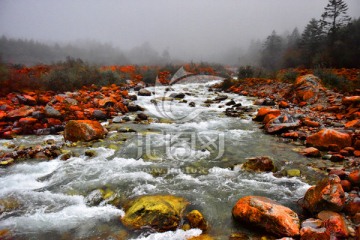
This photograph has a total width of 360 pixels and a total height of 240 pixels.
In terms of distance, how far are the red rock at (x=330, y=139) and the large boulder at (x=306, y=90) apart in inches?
206

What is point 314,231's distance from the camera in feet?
9.24

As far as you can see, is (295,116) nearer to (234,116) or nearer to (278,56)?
(234,116)

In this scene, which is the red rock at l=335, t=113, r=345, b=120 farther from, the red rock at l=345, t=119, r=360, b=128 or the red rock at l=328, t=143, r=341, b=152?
the red rock at l=328, t=143, r=341, b=152

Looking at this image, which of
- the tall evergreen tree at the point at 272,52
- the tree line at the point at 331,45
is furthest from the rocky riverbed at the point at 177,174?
the tall evergreen tree at the point at 272,52

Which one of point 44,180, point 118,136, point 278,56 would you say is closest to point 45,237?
point 44,180

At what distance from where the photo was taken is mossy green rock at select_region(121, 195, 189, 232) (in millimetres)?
3203

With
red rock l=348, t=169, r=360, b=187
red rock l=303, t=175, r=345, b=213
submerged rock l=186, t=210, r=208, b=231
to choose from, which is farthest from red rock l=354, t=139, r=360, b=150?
submerged rock l=186, t=210, r=208, b=231

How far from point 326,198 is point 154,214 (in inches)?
92.4

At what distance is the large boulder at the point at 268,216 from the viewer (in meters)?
2.97

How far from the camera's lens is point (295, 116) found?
841cm

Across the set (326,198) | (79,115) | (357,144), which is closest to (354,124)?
(357,144)

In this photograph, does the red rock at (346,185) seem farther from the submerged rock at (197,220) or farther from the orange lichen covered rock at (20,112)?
the orange lichen covered rock at (20,112)

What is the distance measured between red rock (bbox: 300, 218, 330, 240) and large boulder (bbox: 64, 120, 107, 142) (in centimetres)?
548

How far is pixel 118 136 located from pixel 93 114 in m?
2.45
